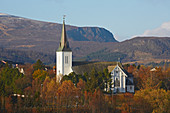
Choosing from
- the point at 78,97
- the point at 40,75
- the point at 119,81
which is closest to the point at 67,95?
the point at 78,97

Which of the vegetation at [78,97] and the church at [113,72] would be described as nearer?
the vegetation at [78,97]

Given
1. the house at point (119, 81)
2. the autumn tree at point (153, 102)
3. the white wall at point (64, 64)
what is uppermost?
the white wall at point (64, 64)

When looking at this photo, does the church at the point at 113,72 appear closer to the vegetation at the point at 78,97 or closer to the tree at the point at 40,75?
the vegetation at the point at 78,97

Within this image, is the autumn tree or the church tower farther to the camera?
the church tower

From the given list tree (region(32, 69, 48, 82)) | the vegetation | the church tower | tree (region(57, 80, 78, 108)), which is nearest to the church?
the church tower

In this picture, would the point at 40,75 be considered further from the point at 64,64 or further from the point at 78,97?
the point at 78,97

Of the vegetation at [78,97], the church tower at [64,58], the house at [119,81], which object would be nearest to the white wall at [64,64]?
the church tower at [64,58]

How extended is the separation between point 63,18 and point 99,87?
1914 cm

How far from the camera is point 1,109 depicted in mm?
64188

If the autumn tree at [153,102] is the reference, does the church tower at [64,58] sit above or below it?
above

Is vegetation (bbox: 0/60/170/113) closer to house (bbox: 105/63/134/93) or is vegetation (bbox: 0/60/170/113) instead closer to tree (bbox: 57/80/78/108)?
tree (bbox: 57/80/78/108)

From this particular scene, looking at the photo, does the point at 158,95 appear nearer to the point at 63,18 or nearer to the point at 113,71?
the point at 113,71

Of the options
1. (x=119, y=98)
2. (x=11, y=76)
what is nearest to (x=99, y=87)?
(x=119, y=98)

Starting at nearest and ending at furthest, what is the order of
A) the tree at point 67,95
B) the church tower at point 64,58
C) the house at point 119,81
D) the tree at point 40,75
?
1. the tree at point 67,95
2. the house at point 119,81
3. the tree at point 40,75
4. the church tower at point 64,58
